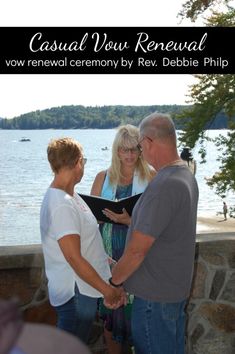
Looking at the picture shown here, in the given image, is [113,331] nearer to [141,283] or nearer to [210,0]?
[141,283]

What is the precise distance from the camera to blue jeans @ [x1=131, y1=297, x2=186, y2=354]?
2.48 m

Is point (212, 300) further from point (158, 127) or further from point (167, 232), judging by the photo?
point (158, 127)

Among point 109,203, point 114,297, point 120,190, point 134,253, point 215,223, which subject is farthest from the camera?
point 215,223

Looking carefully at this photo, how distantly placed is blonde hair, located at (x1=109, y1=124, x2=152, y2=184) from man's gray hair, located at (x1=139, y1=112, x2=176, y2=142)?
0.68m

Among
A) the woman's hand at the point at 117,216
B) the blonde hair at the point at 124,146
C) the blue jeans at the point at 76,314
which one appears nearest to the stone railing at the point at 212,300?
the blonde hair at the point at 124,146

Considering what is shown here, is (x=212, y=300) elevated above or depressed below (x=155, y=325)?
below

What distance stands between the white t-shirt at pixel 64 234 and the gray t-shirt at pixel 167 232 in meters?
0.17

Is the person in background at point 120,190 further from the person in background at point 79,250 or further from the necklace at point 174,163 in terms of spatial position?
the necklace at point 174,163

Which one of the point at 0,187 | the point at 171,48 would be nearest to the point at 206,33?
the point at 171,48

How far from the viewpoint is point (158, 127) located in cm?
248

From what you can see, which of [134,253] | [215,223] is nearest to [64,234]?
[134,253]

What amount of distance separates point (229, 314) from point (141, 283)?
1359 mm

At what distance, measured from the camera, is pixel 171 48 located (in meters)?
5.94

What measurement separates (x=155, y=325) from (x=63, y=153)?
2.54 feet
